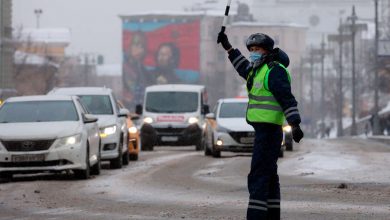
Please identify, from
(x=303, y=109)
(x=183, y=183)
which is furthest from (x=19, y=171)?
(x=303, y=109)

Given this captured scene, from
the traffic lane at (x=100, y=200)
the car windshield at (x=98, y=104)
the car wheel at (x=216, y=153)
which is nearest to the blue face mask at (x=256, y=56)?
the traffic lane at (x=100, y=200)

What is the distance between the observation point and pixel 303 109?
166625 millimetres

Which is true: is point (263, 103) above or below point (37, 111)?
above

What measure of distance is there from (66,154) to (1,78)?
2545 inches

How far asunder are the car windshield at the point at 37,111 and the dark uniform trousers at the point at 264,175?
35.4ft

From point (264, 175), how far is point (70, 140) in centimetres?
1009

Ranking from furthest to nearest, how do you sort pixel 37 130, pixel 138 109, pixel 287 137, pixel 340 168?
pixel 138 109 → pixel 287 137 → pixel 340 168 → pixel 37 130

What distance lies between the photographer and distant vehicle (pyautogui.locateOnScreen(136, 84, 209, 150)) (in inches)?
1586

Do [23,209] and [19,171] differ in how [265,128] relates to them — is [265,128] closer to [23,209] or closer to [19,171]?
[23,209]

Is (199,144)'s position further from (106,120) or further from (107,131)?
(107,131)

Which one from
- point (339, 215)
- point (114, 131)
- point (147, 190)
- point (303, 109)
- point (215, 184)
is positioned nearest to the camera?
point (339, 215)

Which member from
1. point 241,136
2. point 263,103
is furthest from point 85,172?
point 263,103

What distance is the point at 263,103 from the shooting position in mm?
11586

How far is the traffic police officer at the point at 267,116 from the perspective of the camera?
1129 cm
